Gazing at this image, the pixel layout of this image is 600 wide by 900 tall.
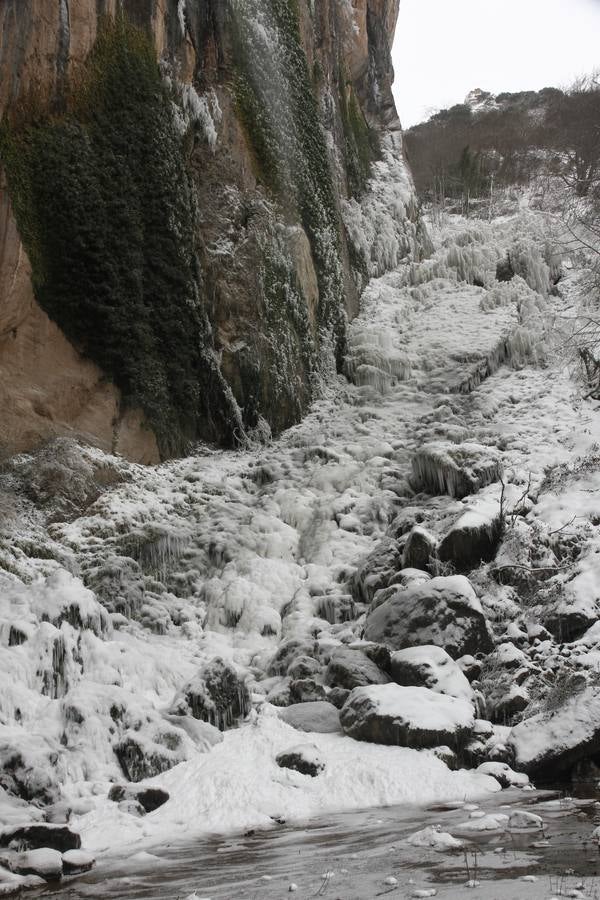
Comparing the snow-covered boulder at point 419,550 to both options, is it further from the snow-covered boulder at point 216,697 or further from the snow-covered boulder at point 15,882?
the snow-covered boulder at point 15,882

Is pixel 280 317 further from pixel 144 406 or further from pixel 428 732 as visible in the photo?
pixel 428 732

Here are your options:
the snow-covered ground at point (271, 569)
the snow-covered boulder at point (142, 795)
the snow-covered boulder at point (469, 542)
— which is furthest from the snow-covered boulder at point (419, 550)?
the snow-covered boulder at point (142, 795)

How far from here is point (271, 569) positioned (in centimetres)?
1277

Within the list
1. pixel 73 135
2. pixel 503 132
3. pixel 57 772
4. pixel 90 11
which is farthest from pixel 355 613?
pixel 503 132

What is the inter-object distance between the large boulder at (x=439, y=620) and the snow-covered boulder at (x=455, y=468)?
Answer: 12.5ft

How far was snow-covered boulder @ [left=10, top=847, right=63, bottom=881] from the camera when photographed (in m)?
5.15

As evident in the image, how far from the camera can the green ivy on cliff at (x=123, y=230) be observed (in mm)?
13656

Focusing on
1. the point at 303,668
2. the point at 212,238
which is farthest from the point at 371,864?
the point at 212,238

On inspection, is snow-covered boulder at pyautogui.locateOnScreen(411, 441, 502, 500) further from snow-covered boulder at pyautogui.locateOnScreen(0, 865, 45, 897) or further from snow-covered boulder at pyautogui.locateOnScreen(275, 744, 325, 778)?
A: snow-covered boulder at pyautogui.locateOnScreen(0, 865, 45, 897)

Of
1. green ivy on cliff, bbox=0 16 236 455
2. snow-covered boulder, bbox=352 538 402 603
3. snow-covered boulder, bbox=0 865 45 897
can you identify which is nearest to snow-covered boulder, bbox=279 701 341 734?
snow-covered boulder, bbox=352 538 402 603

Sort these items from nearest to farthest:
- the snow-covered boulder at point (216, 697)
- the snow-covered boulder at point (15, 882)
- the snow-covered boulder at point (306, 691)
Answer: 1. the snow-covered boulder at point (15, 882)
2. the snow-covered boulder at point (216, 697)
3. the snow-covered boulder at point (306, 691)

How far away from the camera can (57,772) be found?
7105mm

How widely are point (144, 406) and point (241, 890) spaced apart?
11.2 metres

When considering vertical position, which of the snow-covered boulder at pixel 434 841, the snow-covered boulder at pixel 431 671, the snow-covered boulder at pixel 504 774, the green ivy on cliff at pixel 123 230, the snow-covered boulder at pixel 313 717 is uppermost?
the green ivy on cliff at pixel 123 230
